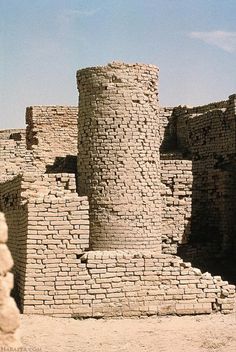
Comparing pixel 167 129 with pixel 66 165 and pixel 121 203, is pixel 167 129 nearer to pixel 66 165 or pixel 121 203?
pixel 66 165

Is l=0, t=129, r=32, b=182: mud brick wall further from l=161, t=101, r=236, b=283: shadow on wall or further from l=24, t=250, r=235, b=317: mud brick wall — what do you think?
l=24, t=250, r=235, b=317: mud brick wall

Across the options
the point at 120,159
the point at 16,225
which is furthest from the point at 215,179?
the point at 16,225

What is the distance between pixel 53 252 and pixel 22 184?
1612 mm

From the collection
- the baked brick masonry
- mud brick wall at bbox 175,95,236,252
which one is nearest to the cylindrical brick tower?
the baked brick masonry

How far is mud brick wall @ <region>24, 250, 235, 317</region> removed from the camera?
10.2 m

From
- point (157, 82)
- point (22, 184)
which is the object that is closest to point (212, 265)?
point (157, 82)

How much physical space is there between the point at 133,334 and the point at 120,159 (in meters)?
4.15

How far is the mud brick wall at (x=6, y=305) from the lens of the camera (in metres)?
5.44

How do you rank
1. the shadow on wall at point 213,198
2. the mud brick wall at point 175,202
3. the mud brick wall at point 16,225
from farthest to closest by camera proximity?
1. the shadow on wall at point 213,198
2. the mud brick wall at point 175,202
3. the mud brick wall at point 16,225

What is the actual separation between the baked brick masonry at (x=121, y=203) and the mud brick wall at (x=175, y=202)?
3 centimetres

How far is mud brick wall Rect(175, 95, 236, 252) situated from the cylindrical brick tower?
2652 mm

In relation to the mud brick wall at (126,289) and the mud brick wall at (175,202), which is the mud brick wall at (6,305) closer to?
the mud brick wall at (126,289)

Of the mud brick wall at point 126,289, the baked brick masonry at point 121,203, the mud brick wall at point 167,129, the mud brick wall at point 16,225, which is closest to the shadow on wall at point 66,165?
the baked brick masonry at point 121,203

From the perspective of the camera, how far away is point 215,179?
15023mm
